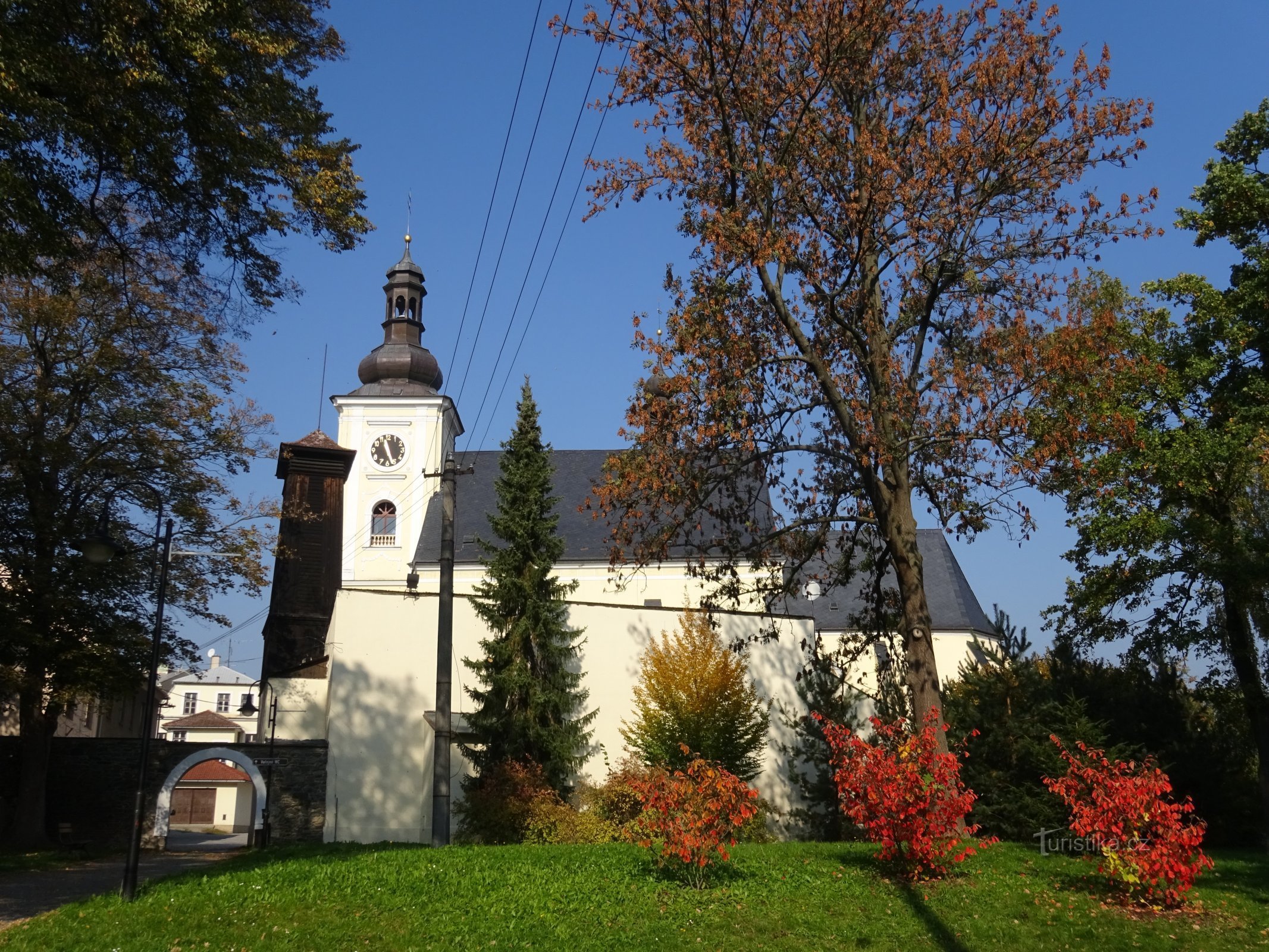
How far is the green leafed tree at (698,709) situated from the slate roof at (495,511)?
12.3 meters

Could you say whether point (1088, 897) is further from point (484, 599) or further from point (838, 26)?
point (484, 599)

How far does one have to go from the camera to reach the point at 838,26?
1418cm

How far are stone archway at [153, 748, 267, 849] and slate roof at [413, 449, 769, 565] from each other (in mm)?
14731

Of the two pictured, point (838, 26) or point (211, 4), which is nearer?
point (211, 4)

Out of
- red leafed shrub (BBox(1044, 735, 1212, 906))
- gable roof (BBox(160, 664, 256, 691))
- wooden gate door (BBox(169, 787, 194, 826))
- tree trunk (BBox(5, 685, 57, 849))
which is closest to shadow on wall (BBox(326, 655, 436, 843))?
tree trunk (BBox(5, 685, 57, 849))

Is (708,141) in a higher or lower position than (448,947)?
higher

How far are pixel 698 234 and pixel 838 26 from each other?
10.8ft

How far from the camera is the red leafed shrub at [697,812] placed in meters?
11.4

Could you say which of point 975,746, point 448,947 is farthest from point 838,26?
point 975,746

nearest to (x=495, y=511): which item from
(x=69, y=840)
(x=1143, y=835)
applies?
(x=69, y=840)

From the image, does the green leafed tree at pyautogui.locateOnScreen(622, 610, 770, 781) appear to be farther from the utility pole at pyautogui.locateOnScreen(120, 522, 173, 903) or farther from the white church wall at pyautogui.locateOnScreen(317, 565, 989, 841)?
the utility pole at pyautogui.locateOnScreen(120, 522, 173, 903)

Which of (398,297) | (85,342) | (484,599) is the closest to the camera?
(85,342)

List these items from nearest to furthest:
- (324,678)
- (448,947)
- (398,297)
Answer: (448,947) → (324,678) → (398,297)

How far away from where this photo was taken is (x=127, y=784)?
27.2m
